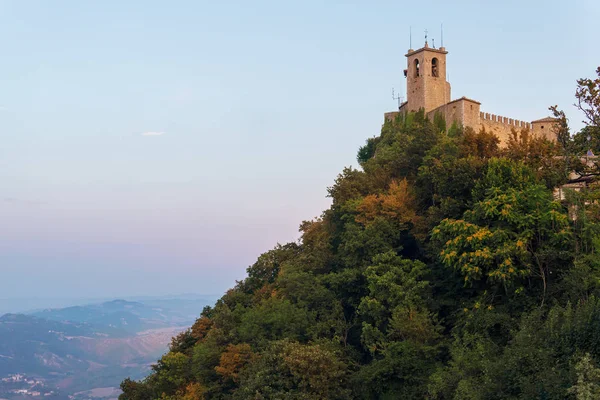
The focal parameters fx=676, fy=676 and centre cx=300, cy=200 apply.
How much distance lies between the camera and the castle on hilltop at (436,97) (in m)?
34.2

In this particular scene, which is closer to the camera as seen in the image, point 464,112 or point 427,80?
point 464,112

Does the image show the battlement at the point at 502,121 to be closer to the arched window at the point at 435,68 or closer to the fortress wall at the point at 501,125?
the fortress wall at the point at 501,125

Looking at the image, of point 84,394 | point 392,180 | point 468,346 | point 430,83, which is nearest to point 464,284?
point 468,346

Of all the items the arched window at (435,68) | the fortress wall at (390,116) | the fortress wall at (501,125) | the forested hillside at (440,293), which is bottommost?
the forested hillside at (440,293)

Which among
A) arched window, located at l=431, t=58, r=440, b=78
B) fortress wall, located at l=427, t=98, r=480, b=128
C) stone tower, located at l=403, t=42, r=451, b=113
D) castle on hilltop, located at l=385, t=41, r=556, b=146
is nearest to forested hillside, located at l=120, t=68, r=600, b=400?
fortress wall, located at l=427, t=98, r=480, b=128

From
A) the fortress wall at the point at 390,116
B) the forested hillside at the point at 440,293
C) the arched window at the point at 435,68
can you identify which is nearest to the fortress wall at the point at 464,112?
the arched window at the point at 435,68

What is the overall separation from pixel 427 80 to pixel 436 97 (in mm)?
1062

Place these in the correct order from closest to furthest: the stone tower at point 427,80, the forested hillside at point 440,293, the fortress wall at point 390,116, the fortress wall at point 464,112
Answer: the forested hillside at point 440,293
the fortress wall at point 464,112
the stone tower at point 427,80
the fortress wall at point 390,116

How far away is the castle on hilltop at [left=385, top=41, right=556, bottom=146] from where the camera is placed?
34.2m

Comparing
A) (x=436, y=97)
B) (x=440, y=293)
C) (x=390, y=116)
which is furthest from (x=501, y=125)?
(x=440, y=293)

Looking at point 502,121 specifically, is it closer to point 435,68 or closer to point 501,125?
point 501,125

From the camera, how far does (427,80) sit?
122ft

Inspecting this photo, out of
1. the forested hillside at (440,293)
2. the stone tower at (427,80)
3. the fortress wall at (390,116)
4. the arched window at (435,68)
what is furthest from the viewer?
the fortress wall at (390,116)

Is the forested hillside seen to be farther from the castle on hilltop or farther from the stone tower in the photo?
the stone tower
